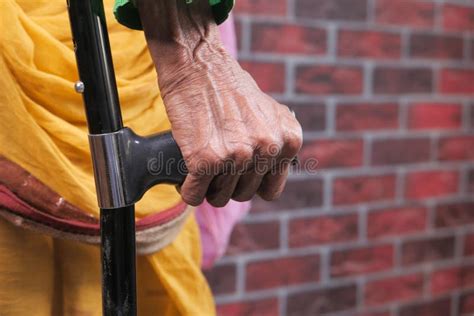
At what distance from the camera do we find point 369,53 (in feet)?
4.24

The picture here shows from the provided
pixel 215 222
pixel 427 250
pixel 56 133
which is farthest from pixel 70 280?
pixel 427 250

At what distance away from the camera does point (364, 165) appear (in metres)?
1.33

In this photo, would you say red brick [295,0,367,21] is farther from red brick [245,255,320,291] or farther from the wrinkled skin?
the wrinkled skin

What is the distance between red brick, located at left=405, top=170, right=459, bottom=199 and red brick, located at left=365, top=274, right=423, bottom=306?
0.20 m

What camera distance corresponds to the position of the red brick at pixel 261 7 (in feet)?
3.71

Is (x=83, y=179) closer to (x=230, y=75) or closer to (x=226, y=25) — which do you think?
(x=230, y=75)

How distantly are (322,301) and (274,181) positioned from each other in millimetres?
859

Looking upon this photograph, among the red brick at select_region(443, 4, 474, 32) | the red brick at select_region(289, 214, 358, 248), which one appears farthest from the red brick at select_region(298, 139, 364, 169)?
the red brick at select_region(443, 4, 474, 32)

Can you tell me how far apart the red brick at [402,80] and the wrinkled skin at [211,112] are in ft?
2.76

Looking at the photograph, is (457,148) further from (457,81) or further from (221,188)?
(221,188)

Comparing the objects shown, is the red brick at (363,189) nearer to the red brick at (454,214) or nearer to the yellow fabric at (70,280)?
the red brick at (454,214)

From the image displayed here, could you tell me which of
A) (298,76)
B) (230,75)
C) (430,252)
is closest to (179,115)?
(230,75)

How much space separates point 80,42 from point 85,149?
142mm

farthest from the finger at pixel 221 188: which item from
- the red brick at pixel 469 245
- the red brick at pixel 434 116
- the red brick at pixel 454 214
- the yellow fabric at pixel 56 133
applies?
the red brick at pixel 469 245
